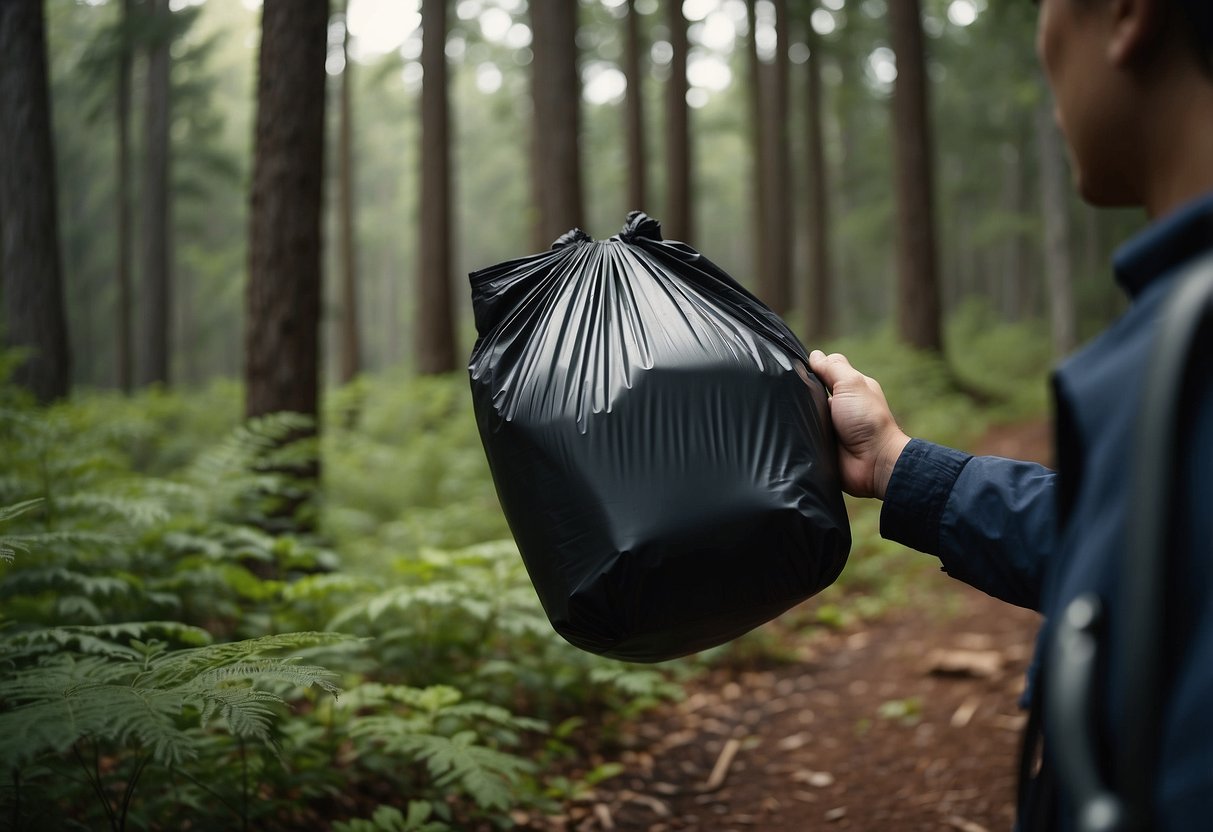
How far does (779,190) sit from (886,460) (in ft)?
50.6

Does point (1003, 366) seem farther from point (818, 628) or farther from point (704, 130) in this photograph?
point (818, 628)

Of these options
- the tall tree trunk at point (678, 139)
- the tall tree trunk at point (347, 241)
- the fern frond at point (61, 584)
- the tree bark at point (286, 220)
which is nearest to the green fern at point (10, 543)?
the fern frond at point (61, 584)

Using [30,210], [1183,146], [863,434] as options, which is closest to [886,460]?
[863,434]

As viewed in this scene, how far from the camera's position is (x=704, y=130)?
65.3 feet

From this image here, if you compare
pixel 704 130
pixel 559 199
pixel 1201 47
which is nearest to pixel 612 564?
pixel 1201 47

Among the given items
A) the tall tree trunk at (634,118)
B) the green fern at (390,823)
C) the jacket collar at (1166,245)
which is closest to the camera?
the jacket collar at (1166,245)

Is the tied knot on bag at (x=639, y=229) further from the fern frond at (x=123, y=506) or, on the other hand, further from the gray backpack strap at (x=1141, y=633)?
the fern frond at (x=123, y=506)

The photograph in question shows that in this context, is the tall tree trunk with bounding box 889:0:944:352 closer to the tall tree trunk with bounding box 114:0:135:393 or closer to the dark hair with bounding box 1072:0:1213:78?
the dark hair with bounding box 1072:0:1213:78

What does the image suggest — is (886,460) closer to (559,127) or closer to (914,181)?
(559,127)

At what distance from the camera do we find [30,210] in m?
7.79

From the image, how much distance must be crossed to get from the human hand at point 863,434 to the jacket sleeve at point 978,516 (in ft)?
0.30

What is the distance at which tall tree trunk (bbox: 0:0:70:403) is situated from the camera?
7.38 metres

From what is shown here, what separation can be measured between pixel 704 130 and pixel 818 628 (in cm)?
1620

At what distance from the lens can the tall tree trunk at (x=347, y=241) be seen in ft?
51.7
